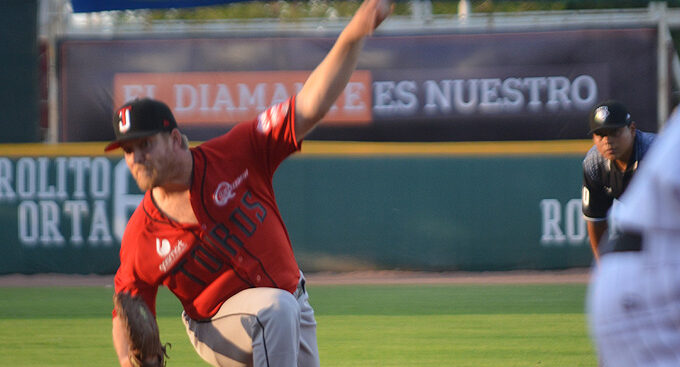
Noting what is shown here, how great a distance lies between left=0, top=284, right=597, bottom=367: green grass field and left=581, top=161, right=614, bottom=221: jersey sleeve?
3.46 ft

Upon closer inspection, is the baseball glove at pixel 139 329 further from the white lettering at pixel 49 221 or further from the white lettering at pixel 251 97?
the white lettering at pixel 251 97

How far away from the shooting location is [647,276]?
207cm

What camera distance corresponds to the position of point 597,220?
562 cm

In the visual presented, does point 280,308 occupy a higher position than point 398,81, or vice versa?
point 280,308

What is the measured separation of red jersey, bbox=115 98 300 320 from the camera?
3.51 meters

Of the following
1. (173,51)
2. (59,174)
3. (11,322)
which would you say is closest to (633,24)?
(173,51)

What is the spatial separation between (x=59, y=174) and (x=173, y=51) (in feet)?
10.4

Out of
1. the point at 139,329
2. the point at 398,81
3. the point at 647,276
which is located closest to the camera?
the point at 647,276

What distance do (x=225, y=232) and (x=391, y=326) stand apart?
453 cm

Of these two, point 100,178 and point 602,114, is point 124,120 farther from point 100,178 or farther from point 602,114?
point 100,178

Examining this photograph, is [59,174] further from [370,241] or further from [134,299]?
[134,299]

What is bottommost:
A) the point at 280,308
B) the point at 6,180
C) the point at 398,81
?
the point at 6,180

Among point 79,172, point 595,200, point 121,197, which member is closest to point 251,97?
point 121,197

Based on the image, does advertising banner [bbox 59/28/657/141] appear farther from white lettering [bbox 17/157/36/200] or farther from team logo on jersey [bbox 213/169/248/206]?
team logo on jersey [bbox 213/169/248/206]
